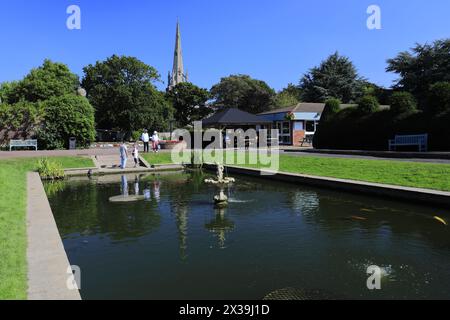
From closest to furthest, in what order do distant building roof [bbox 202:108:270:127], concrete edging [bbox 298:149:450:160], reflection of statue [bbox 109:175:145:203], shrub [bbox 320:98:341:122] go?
reflection of statue [bbox 109:175:145:203] < concrete edging [bbox 298:149:450:160] < shrub [bbox 320:98:341:122] < distant building roof [bbox 202:108:270:127]

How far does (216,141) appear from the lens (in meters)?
34.3

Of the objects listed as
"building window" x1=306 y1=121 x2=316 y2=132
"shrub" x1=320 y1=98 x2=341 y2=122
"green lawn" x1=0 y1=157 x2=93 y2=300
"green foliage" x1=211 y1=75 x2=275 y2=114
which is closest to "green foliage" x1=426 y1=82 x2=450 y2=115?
"shrub" x1=320 y1=98 x2=341 y2=122

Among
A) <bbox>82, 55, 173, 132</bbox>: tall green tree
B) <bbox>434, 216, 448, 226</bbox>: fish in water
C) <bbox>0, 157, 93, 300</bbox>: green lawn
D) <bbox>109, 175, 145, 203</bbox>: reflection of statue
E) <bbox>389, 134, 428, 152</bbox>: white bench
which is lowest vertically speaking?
<bbox>434, 216, 448, 226</bbox>: fish in water

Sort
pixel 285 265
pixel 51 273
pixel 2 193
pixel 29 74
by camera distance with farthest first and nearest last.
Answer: pixel 29 74 → pixel 2 193 → pixel 285 265 → pixel 51 273

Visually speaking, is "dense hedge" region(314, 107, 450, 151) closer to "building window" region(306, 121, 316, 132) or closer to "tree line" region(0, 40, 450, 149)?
"tree line" region(0, 40, 450, 149)

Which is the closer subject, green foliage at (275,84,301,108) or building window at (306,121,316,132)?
building window at (306,121,316,132)

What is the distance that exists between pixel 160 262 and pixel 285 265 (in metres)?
2.04

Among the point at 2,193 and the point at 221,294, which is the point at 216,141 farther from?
the point at 221,294

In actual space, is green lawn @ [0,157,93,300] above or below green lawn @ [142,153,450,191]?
below

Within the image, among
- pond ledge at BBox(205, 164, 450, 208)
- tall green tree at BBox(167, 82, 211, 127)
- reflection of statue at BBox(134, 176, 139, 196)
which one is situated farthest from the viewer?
tall green tree at BBox(167, 82, 211, 127)

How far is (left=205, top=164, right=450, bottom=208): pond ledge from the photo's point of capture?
34.0 feet

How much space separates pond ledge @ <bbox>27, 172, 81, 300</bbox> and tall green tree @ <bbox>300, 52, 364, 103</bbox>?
49029 millimetres

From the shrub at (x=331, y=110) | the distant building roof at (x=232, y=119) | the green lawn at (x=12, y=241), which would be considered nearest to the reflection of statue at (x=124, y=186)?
the green lawn at (x=12, y=241)
